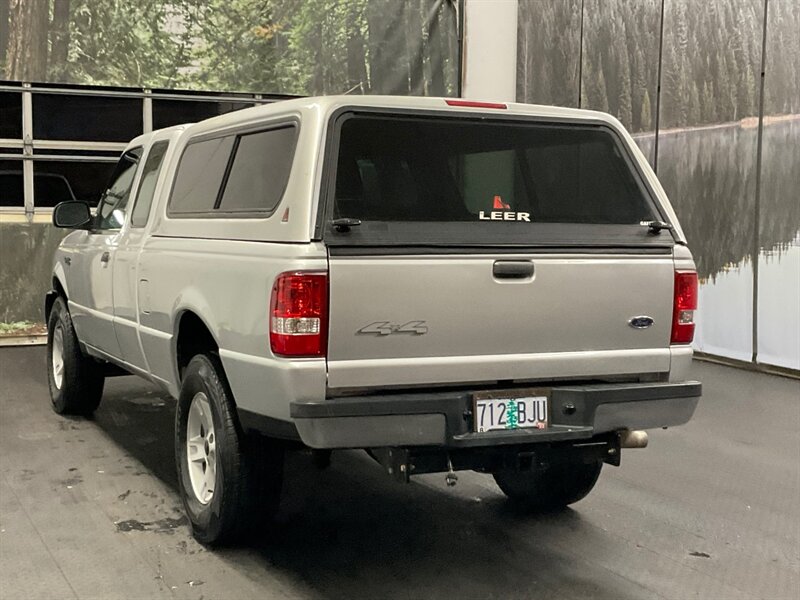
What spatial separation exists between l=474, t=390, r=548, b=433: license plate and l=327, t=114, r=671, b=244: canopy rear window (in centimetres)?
62

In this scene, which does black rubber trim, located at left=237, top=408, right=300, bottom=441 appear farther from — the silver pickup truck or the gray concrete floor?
the gray concrete floor

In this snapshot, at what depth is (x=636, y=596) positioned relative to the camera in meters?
3.81

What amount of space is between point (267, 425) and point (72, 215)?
3111 mm

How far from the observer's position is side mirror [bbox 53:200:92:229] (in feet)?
20.1

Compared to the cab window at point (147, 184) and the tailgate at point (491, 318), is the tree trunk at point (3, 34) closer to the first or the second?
the cab window at point (147, 184)

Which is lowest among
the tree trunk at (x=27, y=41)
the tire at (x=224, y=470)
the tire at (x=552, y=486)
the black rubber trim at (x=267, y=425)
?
the tire at (x=552, y=486)

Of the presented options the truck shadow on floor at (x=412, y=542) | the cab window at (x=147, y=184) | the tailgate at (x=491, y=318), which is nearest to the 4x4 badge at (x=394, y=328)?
the tailgate at (x=491, y=318)

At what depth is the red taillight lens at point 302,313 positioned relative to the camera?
3.47m

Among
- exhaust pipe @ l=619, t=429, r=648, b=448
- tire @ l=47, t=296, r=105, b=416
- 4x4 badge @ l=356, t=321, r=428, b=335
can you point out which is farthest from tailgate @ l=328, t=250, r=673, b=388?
tire @ l=47, t=296, r=105, b=416

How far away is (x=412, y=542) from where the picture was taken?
4391 millimetres

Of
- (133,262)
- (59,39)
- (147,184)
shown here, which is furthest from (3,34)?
(133,262)

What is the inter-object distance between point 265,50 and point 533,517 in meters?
8.80

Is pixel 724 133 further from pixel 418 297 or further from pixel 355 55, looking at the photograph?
pixel 418 297

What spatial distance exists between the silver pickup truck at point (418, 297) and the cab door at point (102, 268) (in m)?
1.20
